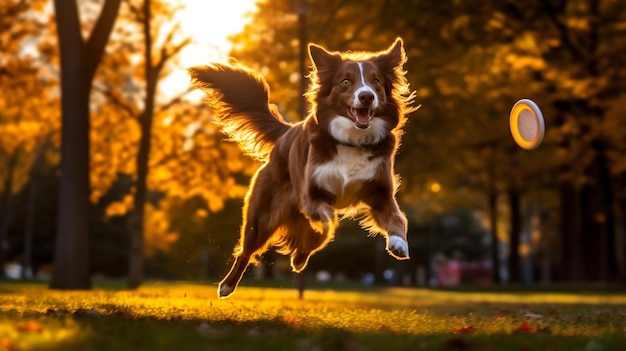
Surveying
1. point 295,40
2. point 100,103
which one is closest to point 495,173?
point 295,40

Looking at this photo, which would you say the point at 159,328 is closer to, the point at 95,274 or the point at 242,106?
the point at 242,106

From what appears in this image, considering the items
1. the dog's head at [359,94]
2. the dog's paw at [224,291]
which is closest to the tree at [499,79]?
the dog's paw at [224,291]

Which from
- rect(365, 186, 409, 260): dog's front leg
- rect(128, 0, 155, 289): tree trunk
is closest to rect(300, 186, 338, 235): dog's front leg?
rect(365, 186, 409, 260): dog's front leg

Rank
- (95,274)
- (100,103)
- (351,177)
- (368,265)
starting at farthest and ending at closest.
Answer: (368,265), (95,274), (100,103), (351,177)

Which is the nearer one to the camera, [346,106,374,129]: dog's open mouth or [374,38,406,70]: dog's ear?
[346,106,374,129]: dog's open mouth

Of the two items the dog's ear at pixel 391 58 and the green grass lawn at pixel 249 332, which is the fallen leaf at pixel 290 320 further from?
the dog's ear at pixel 391 58

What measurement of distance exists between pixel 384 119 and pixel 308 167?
818 millimetres

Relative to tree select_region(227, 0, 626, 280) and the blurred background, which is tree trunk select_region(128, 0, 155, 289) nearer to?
the blurred background

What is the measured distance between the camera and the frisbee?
10.5 m

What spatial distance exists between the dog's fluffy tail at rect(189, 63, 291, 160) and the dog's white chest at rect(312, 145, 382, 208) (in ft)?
7.42

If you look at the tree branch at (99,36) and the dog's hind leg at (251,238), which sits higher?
the tree branch at (99,36)

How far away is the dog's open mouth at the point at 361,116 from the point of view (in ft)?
28.2

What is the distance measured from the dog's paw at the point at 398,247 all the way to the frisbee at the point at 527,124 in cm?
271

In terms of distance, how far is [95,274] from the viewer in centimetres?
5972
